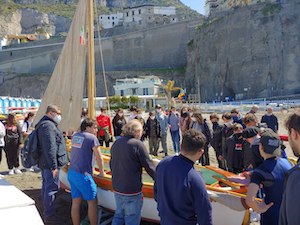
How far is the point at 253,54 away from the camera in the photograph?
5109 centimetres

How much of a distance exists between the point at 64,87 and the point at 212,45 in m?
50.9

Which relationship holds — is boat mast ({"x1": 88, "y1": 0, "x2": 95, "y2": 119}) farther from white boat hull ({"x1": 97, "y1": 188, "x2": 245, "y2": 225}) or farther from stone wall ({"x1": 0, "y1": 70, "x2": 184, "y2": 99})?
stone wall ({"x1": 0, "y1": 70, "x2": 184, "y2": 99})

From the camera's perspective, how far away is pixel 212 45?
56.8 meters

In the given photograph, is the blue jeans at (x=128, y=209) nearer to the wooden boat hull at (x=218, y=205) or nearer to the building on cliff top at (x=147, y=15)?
the wooden boat hull at (x=218, y=205)

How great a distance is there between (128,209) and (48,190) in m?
1.81

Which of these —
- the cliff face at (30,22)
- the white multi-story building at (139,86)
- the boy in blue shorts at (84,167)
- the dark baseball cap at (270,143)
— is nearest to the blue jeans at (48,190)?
A: the boy in blue shorts at (84,167)

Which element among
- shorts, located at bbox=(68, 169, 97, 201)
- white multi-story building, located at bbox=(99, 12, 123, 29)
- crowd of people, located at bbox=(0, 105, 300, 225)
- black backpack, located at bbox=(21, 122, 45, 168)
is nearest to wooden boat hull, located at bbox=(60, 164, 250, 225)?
crowd of people, located at bbox=(0, 105, 300, 225)

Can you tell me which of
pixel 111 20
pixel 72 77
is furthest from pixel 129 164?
pixel 111 20

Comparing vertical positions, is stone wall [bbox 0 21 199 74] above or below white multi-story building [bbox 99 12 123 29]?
below

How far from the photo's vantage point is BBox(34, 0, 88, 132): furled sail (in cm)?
807

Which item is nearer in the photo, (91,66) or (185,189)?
(185,189)

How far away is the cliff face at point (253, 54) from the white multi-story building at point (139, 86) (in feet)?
22.2

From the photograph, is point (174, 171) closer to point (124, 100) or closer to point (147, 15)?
point (124, 100)

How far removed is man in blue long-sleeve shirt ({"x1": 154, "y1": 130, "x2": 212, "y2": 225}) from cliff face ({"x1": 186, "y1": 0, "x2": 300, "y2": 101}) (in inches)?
1883
